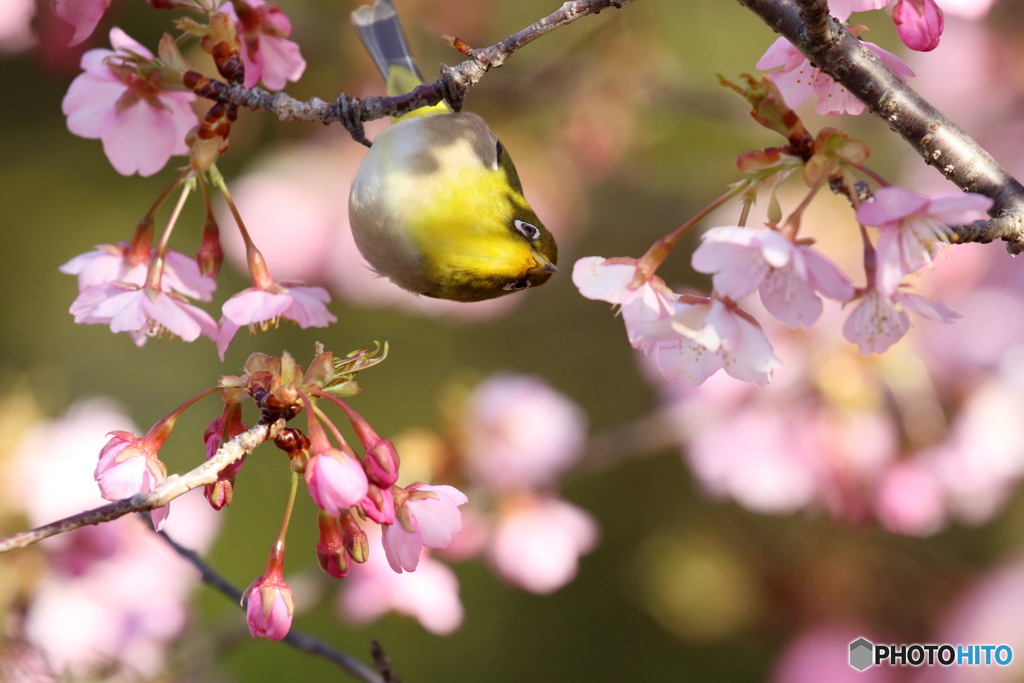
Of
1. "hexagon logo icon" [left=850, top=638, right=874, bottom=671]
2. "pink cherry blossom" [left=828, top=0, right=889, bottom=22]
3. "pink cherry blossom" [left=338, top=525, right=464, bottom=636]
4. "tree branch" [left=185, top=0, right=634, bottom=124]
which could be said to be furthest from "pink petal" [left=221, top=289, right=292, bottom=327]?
"hexagon logo icon" [left=850, top=638, right=874, bottom=671]

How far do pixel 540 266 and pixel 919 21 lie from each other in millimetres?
679

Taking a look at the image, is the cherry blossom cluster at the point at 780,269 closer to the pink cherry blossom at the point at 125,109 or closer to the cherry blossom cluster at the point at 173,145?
the cherry blossom cluster at the point at 173,145

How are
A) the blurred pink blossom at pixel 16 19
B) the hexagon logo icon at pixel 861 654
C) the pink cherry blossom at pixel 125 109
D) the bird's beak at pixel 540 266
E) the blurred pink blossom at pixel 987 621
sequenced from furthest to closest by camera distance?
the hexagon logo icon at pixel 861 654 < the blurred pink blossom at pixel 987 621 < the blurred pink blossom at pixel 16 19 < the bird's beak at pixel 540 266 < the pink cherry blossom at pixel 125 109

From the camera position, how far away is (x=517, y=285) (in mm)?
1519

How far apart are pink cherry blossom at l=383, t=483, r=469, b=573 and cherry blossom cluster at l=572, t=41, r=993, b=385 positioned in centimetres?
29

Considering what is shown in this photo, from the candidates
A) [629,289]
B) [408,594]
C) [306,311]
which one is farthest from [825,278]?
[408,594]

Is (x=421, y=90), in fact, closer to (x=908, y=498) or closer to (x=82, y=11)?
(x=82, y=11)

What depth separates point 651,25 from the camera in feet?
8.99

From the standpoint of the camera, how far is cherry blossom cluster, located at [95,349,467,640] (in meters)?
0.92

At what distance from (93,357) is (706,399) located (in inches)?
139

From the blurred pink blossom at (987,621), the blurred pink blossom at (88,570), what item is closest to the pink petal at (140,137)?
the blurred pink blossom at (88,570)

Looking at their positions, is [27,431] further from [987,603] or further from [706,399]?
[987,603]

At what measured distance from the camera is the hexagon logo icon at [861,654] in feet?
7.93

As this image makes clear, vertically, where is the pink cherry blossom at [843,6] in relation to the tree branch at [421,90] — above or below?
above
